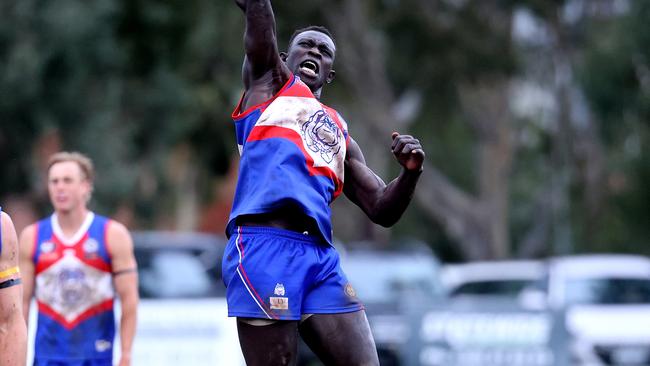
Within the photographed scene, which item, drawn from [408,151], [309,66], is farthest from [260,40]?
[408,151]

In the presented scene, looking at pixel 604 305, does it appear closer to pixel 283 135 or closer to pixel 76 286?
pixel 76 286

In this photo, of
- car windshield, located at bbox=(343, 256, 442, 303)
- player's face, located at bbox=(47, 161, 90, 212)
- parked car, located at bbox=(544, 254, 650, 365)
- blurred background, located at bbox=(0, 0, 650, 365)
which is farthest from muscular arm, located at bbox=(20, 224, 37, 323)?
blurred background, located at bbox=(0, 0, 650, 365)

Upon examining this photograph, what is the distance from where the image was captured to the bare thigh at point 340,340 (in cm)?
602

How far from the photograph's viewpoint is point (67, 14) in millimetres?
24203

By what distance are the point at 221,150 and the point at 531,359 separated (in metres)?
19.6

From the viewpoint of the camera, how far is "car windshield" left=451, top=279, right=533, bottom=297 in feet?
60.4

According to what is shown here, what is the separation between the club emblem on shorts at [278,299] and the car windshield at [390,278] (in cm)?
1124

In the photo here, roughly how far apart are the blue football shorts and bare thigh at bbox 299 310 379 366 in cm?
Answer: 4

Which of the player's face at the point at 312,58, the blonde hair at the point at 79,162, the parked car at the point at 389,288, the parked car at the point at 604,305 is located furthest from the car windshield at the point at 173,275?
the player's face at the point at 312,58

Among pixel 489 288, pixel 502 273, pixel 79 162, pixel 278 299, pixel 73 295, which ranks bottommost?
pixel 278 299

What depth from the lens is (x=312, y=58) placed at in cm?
643

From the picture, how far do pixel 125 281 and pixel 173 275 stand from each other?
5841 mm

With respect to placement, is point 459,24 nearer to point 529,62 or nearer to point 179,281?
point 529,62

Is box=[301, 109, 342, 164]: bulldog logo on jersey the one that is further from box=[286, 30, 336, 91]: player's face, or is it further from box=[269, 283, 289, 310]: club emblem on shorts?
box=[269, 283, 289, 310]: club emblem on shorts
